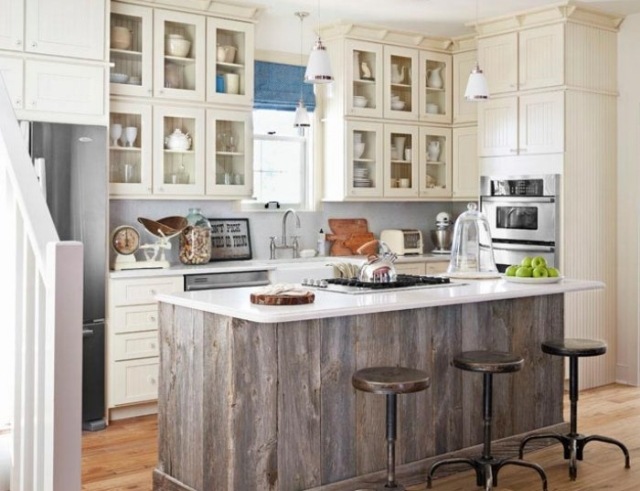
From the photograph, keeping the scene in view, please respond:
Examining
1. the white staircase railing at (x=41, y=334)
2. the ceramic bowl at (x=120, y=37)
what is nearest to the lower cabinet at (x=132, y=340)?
the ceramic bowl at (x=120, y=37)

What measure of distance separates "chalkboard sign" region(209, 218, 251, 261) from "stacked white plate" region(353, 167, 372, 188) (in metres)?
0.97

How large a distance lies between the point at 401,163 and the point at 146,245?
242cm

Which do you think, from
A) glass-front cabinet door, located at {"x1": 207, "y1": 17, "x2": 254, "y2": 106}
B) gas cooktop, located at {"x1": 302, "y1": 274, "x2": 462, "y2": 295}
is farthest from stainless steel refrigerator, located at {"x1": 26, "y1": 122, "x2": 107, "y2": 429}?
gas cooktop, located at {"x1": 302, "y1": 274, "x2": 462, "y2": 295}

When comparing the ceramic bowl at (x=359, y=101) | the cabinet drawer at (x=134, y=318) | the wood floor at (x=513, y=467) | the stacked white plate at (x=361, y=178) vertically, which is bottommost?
the wood floor at (x=513, y=467)

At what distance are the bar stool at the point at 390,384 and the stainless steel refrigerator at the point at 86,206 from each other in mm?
2198

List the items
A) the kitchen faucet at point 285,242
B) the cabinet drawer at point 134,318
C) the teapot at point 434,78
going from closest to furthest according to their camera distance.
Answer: the cabinet drawer at point 134,318, the kitchen faucet at point 285,242, the teapot at point 434,78

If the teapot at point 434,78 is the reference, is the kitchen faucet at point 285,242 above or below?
below

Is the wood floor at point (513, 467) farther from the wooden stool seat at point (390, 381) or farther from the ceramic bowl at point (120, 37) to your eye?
the ceramic bowl at point (120, 37)

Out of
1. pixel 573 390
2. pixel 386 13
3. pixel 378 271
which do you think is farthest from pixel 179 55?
pixel 573 390

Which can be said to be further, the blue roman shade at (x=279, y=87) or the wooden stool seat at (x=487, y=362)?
the blue roman shade at (x=279, y=87)

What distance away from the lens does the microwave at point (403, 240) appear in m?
6.89

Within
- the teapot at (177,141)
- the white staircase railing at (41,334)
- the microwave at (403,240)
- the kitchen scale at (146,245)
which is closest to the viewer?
the white staircase railing at (41,334)

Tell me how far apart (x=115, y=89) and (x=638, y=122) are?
3885mm

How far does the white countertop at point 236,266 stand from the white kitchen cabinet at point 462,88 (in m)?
1.26
